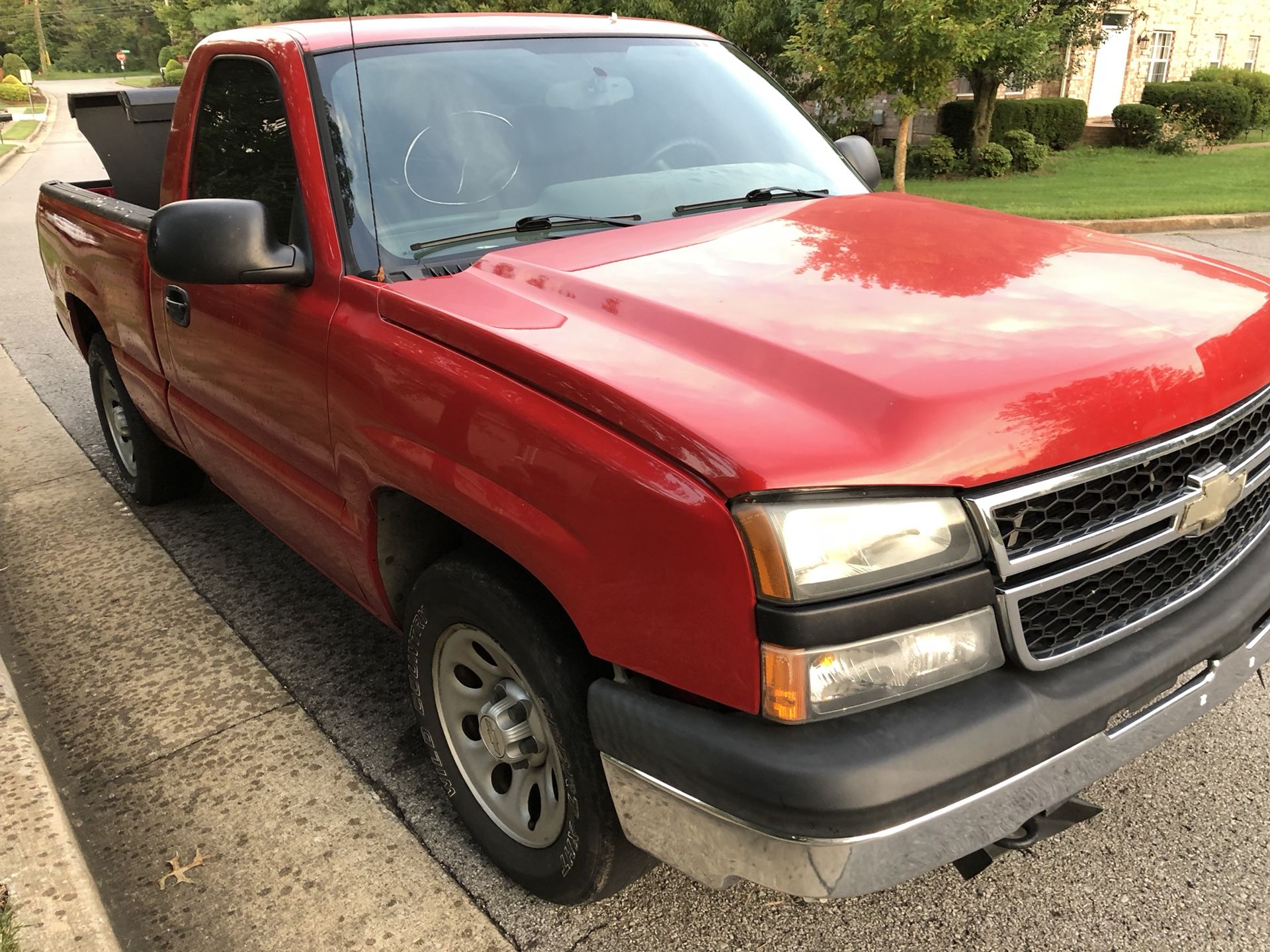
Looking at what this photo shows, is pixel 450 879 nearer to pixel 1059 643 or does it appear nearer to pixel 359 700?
pixel 359 700

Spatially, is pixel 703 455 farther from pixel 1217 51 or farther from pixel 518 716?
pixel 1217 51

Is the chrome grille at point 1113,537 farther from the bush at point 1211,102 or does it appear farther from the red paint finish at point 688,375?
the bush at point 1211,102

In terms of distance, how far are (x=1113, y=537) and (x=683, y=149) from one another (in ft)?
6.04

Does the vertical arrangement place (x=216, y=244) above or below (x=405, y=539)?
above

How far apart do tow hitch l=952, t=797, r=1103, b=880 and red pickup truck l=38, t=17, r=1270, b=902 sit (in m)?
0.01

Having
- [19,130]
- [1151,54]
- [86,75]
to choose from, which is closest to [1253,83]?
[1151,54]

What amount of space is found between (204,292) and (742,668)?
227cm

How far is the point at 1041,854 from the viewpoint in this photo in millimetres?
2537

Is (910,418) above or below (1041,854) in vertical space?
above

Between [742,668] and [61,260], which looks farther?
[61,260]

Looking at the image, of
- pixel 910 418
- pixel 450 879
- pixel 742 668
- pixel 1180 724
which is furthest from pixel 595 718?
pixel 1180 724

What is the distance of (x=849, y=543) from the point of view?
169cm

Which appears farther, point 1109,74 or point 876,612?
point 1109,74

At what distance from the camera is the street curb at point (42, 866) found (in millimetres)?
2275
